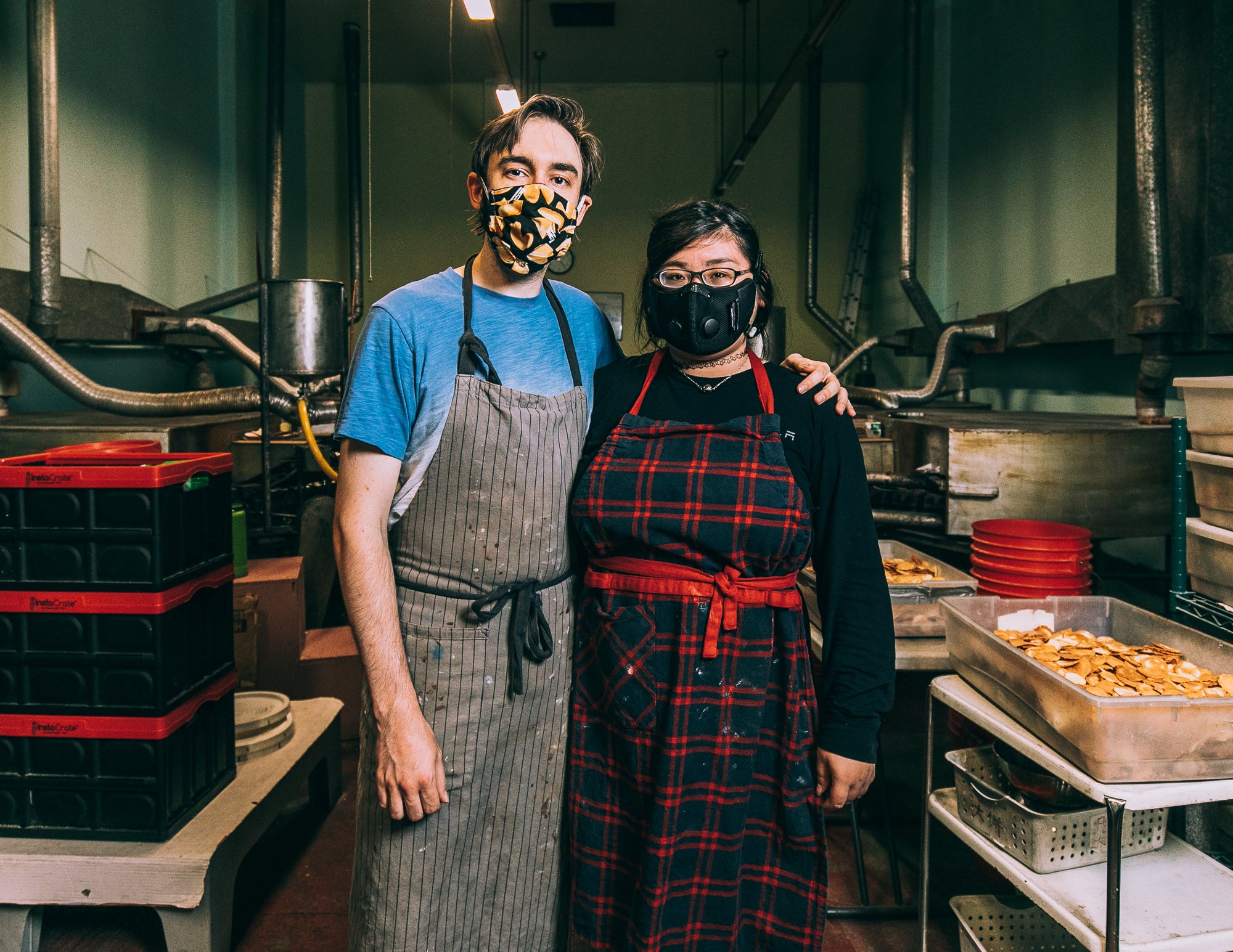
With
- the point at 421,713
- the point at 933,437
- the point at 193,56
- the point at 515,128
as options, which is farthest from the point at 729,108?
the point at 421,713

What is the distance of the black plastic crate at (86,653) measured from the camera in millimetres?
1973

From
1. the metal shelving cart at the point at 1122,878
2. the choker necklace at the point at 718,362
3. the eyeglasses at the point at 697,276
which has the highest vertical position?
the eyeglasses at the point at 697,276

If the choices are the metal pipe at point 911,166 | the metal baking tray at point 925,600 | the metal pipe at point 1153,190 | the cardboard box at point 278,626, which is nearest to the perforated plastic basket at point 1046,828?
the metal baking tray at point 925,600

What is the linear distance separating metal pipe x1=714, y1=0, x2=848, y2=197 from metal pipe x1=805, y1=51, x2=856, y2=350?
88 cm

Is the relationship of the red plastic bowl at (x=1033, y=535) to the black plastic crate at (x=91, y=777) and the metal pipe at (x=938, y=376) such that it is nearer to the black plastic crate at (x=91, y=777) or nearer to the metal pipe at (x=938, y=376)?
the black plastic crate at (x=91, y=777)

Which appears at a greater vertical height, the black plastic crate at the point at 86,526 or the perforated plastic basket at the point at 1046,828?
the black plastic crate at the point at 86,526

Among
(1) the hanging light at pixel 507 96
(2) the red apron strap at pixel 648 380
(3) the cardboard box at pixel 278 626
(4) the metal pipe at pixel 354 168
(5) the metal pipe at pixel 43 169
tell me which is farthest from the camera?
(4) the metal pipe at pixel 354 168

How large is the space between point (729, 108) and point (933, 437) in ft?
21.5

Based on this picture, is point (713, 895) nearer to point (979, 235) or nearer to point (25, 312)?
point (25, 312)

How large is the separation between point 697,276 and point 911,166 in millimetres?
5391

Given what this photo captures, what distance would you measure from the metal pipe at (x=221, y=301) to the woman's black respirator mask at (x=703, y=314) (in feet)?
17.9

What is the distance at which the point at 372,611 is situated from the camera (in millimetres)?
1353

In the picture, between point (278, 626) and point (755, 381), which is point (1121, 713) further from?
point (278, 626)

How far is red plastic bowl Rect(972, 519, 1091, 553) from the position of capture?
7.27 feet
